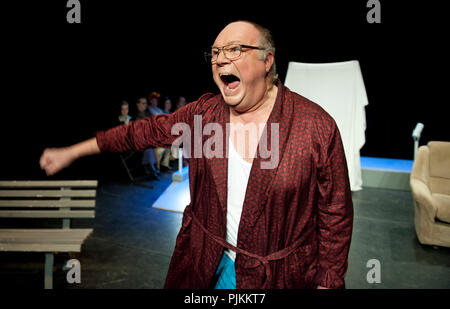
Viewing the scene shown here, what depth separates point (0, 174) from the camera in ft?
18.6

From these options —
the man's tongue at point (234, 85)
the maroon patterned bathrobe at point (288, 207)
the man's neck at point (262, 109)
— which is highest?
the man's tongue at point (234, 85)

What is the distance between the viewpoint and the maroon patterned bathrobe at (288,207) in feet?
3.43

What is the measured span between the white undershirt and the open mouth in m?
0.22

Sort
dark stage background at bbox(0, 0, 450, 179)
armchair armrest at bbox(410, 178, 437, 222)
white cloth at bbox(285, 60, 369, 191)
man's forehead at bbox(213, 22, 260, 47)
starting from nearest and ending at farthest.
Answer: man's forehead at bbox(213, 22, 260, 47), armchair armrest at bbox(410, 178, 437, 222), white cloth at bbox(285, 60, 369, 191), dark stage background at bbox(0, 0, 450, 179)

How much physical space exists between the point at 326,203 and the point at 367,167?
5.09 m

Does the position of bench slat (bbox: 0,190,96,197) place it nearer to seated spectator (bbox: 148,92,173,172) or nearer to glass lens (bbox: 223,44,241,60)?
glass lens (bbox: 223,44,241,60)

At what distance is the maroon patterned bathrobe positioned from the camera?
1.05 m

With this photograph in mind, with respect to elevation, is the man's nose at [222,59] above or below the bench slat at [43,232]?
above

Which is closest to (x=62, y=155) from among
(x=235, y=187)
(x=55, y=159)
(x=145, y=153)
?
(x=55, y=159)

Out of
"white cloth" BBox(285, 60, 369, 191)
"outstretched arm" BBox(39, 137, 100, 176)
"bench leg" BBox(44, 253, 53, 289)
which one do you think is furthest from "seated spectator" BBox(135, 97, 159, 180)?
"outstretched arm" BBox(39, 137, 100, 176)

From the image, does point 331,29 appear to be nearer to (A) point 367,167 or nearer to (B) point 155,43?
(A) point 367,167

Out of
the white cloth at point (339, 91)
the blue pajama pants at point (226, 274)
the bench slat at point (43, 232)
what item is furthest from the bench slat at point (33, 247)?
the white cloth at point (339, 91)

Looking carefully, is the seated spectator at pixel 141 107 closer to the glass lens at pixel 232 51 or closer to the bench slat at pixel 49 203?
the bench slat at pixel 49 203

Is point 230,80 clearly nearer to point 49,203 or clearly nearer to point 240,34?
point 240,34
